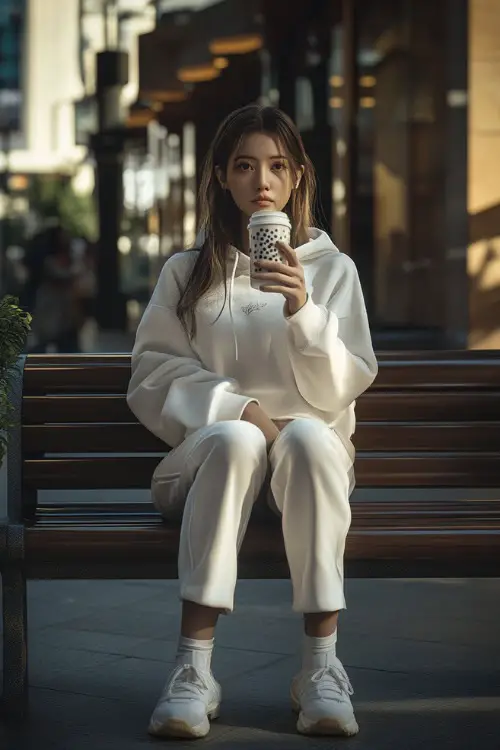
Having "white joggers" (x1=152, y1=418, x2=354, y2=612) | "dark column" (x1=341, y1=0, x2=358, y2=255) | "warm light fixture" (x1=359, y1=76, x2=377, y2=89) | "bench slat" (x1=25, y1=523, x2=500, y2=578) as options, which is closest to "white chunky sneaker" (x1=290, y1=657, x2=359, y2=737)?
"white joggers" (x1=152, y1=418, x2=354, y2=612)

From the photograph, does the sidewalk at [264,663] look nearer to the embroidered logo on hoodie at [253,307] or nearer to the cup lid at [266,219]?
the embroidered logo on hoodie at [253,307]

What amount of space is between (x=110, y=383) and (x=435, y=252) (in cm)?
1091

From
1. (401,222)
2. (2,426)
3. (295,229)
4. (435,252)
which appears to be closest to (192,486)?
(2,426)

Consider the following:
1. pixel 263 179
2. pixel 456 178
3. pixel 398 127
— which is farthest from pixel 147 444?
pixel 398 127

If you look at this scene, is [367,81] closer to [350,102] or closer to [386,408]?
[350,102]

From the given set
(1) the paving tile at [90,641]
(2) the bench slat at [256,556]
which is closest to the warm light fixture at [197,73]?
(1) the paving tile at [90,641]

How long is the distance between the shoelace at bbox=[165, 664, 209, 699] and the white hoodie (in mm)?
638

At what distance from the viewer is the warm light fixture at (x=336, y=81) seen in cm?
1740

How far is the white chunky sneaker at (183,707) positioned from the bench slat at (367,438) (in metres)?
0.81

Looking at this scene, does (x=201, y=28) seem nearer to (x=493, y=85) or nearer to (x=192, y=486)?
(x=493, y=85)

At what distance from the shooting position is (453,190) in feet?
46.5

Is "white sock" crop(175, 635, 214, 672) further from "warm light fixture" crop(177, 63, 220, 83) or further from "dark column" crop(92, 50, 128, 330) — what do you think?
"dark column" crop(92, 50, 128, 330)

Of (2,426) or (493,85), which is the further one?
(493,85)

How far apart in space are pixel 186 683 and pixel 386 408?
108 centimetres
